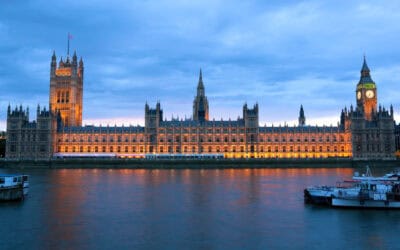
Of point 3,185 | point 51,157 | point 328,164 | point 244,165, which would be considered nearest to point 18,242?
point 3,185

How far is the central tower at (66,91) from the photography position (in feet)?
511

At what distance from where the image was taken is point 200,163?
112m

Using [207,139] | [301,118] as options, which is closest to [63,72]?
[207,139]

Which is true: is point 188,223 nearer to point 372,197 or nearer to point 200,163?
point 372,197

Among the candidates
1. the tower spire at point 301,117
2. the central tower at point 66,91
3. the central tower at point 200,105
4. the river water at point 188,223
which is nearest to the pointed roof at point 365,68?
the tower spire at point 301,117

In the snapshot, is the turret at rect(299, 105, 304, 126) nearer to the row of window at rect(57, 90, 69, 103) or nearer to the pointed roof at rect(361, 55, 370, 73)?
the pointed roof at rect(361, 55, 370, 73)

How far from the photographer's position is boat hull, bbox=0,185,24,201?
4025 centimetres

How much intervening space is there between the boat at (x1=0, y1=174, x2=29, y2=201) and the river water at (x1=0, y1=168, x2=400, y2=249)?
103cm

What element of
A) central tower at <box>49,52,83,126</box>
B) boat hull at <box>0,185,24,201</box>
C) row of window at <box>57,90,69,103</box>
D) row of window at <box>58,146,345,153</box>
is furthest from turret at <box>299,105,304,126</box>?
boat hull at <box>0,185,24,201</box>

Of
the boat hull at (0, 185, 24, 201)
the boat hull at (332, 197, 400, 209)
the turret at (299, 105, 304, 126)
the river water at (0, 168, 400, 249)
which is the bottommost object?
the river water at (0, 168, 400, 249)

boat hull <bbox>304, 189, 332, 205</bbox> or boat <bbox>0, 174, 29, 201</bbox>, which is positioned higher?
boat <bbox>0, 174, 29, 201</bbox>

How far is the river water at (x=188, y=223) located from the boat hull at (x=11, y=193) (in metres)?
0.83

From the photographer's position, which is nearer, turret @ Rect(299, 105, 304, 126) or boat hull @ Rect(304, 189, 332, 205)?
boat hull @ Rect(304, 189, 332, 205)

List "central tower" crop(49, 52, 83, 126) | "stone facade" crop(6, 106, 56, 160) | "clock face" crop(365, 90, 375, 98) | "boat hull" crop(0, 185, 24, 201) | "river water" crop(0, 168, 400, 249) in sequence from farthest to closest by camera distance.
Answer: "clock face" crop(365, 90, 375, 98)
"central tower" crop(49, 52, 83, 126)
"stone facade" crop(6, 106, 56, 160)
"boat hull" crop(0, 185, 24, 201)
"river water" crop(0, 168, 400, 249)
